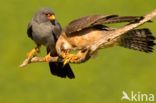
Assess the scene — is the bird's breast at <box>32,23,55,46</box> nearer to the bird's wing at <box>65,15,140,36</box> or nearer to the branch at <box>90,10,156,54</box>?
the bird's wing at <box>65,15,140,36</box>

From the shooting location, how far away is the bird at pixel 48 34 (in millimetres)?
11070

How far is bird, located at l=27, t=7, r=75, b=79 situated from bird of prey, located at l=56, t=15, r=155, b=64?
1150 millimetres

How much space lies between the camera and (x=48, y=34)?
36.7 ft

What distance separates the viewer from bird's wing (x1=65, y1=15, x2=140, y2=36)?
8.74 m

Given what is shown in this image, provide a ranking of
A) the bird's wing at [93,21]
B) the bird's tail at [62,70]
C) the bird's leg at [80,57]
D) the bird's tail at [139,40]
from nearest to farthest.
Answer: the bird's wing at [93,21] < the bird's leg at [80,57] < the bird's tail at [139,40] < the bird's tail at [62,70]

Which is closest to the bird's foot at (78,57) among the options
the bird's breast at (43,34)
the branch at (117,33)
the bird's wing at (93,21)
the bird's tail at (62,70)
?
the branch at (117,33)

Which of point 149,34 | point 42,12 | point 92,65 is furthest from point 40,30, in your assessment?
point 92,65

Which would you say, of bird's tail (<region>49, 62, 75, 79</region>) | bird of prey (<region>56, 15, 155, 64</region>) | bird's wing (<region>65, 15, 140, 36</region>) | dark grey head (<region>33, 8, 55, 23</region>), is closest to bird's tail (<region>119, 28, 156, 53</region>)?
bird of prey (<region>56, 15, 155, 64</region>)

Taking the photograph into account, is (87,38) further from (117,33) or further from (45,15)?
(45,15)

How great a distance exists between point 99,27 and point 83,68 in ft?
21.5

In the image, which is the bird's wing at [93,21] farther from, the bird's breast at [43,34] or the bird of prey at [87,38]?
the bird's breast at [43,34]

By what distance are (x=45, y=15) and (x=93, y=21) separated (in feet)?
6.67

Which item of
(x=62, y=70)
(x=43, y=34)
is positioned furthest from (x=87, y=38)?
(x=43, y=34)

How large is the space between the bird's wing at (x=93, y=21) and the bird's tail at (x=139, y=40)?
1.52 feet
